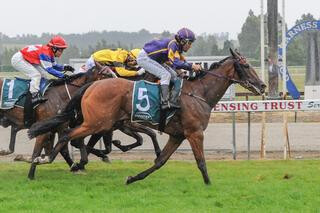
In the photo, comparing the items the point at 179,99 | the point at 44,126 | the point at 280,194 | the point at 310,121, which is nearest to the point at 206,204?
the point at 280,194

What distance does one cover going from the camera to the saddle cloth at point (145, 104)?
326 inches

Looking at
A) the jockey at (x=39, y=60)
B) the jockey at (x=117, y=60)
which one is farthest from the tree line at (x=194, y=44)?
the jockey at (x=39, y=60)

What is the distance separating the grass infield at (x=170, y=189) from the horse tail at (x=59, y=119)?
0.67m

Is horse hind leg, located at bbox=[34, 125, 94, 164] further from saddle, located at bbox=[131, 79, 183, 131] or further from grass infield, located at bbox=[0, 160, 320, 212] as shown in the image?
saddle, located at bbox=[131, 79, 183, 131]

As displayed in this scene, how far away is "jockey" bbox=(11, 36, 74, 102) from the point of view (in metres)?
9.41

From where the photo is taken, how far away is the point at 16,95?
931 cm

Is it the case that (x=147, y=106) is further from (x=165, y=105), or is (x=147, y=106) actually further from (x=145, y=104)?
(x=165, y=105)

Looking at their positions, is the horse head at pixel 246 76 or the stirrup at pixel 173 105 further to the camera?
the horse head at pixel 246 76

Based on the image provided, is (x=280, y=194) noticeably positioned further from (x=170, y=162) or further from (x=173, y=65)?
(x=170, y=162)

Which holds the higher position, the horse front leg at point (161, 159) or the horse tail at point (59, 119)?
the horse tail at point (59, 119)

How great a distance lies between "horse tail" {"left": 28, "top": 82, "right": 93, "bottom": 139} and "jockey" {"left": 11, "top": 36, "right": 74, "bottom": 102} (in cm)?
71

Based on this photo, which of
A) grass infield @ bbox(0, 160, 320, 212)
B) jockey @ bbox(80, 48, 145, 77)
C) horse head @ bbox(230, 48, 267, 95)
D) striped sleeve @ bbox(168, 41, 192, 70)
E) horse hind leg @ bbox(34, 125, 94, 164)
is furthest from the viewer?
jockey @ bbox(80, 48, 145, 77)

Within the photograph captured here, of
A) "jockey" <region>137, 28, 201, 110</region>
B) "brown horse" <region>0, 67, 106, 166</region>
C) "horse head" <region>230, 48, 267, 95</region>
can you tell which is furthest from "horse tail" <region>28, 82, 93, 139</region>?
"horse head" <region>230, 48, 267, 95</region>

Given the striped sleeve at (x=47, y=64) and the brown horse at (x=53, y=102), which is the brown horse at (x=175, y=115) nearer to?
the brown horse at (x=53, y=102)
